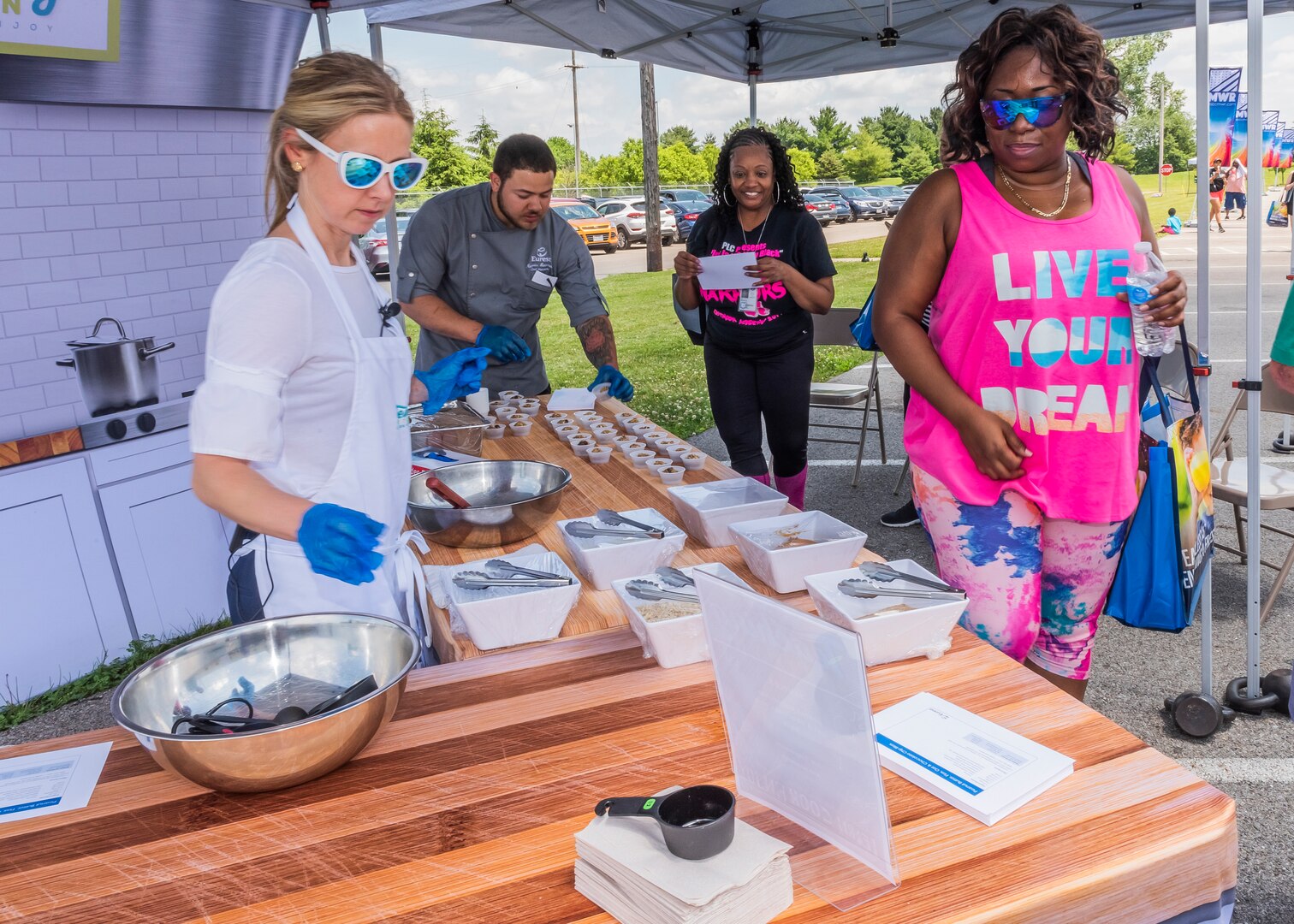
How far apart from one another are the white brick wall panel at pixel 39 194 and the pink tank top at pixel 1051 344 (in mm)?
3074

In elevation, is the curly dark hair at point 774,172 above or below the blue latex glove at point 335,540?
above

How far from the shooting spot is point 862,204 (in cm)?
3100

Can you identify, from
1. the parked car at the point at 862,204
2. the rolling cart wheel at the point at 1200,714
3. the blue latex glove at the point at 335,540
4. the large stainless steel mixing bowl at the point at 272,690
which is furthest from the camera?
the parked car at the point at 862,204

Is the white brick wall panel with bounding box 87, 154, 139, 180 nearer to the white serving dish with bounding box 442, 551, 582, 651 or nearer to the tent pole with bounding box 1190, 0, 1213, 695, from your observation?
the white serving dish with bounding box 442, 551, 582, 651

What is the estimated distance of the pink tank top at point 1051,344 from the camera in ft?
6.36

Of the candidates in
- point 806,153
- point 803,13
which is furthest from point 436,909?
point 806,153

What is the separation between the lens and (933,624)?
1.62 meters

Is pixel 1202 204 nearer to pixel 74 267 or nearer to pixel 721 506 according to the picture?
pixel 721 506

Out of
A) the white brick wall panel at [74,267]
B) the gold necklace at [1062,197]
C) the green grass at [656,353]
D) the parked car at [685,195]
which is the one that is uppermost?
the parked car at [685,195]

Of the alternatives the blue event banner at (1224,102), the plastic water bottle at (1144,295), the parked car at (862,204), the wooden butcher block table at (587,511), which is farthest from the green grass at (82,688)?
the parked car at (862,204)

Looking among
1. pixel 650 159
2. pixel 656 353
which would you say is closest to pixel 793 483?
pixel 656 353

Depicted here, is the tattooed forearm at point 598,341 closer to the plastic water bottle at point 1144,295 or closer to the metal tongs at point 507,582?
the metal tongs at point 507,582

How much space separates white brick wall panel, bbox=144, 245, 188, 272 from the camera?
3779 mm

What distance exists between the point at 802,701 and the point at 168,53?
12.2 ft
